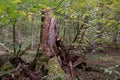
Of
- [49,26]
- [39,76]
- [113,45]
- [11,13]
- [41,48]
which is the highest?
[11,13]

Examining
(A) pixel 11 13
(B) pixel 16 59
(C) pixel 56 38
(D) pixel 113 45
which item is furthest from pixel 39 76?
(D) pixel 113 45

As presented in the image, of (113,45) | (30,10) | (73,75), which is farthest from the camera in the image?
(113,45)

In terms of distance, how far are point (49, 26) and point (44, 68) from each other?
6.22 feet

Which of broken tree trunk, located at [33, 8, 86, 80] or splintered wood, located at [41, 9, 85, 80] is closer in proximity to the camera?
broken tree trunk, located at [33, 8, 86, 80]

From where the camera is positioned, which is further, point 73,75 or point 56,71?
point 73,75

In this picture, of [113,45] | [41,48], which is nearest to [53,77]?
[41,48]

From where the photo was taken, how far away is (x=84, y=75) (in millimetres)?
8836

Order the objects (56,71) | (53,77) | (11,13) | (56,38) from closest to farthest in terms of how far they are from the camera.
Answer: (11,13), (53,77), (56,71), (56,38)

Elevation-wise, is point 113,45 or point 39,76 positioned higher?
point 39,76

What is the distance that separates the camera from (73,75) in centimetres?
804

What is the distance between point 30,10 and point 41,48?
9.93 ft

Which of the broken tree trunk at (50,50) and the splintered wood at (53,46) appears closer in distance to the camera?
the broken tree trunk at (50,50)

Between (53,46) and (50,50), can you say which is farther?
(53,46)

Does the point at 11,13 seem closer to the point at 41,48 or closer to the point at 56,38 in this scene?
the point at 41,48
